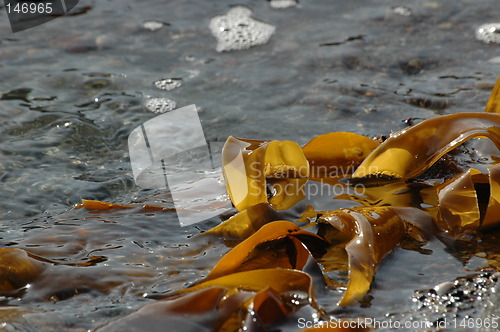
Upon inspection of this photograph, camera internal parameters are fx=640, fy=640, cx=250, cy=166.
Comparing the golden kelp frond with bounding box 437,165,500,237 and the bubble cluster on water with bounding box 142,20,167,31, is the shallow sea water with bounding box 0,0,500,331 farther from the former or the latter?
the golden kelp frond with bounding box 437,165,500,237

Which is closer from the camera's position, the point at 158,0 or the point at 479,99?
the point at 479,99

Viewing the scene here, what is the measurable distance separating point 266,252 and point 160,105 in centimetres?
160

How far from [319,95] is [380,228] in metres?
1.50

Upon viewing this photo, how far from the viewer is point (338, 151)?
224 centimetres

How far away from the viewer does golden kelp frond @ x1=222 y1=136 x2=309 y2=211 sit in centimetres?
194

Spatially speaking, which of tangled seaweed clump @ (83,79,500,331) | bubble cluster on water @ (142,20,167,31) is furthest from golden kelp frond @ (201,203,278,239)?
bubble cluster on water @ (142,20,167,31)

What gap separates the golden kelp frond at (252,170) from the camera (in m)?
1.94

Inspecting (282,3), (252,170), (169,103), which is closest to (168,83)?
(169,103)

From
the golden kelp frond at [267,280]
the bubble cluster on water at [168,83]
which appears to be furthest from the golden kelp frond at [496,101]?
the bubble cluster on water at [168,83]

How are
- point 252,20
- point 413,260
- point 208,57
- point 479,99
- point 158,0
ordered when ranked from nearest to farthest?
point 413,260 < point 479,99 < point 208,57 < point 252,20 < point 158,0

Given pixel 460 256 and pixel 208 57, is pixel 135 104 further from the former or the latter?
pixel 460 256

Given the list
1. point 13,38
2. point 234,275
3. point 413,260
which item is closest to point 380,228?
point 413,260

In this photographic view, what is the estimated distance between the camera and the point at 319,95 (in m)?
3.15

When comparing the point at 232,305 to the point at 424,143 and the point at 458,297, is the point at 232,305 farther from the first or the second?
the point at 424,143
